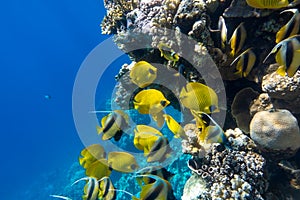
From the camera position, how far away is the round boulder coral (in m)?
2.76

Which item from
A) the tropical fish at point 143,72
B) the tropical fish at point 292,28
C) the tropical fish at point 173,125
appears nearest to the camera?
the tropical fish at point 292,28

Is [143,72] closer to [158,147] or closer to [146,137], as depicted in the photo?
[146,137]

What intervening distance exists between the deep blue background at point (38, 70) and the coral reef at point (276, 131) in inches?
1514

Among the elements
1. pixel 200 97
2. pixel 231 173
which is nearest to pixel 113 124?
pixel 200 97

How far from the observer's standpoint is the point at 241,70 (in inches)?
97.0

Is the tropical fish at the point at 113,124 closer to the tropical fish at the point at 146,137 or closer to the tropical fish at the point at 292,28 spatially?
the tropical fish at the point at 146,137

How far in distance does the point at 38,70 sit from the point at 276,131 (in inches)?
4320

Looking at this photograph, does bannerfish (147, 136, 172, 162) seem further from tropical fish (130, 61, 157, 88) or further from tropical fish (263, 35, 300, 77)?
tropical fish (263, 35, 300, 77)

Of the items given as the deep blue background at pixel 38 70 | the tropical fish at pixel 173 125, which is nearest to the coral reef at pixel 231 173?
the tropical fish at pixel 173 125

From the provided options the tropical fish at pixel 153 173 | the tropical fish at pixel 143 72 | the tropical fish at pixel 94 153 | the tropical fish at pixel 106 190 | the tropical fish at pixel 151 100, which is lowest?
the tropical fish at pixel 153 173

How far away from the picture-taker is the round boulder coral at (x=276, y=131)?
109 inches

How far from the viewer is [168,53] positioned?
3135 mm

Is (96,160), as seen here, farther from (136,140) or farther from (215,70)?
(215,70)

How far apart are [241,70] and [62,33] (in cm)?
12741
